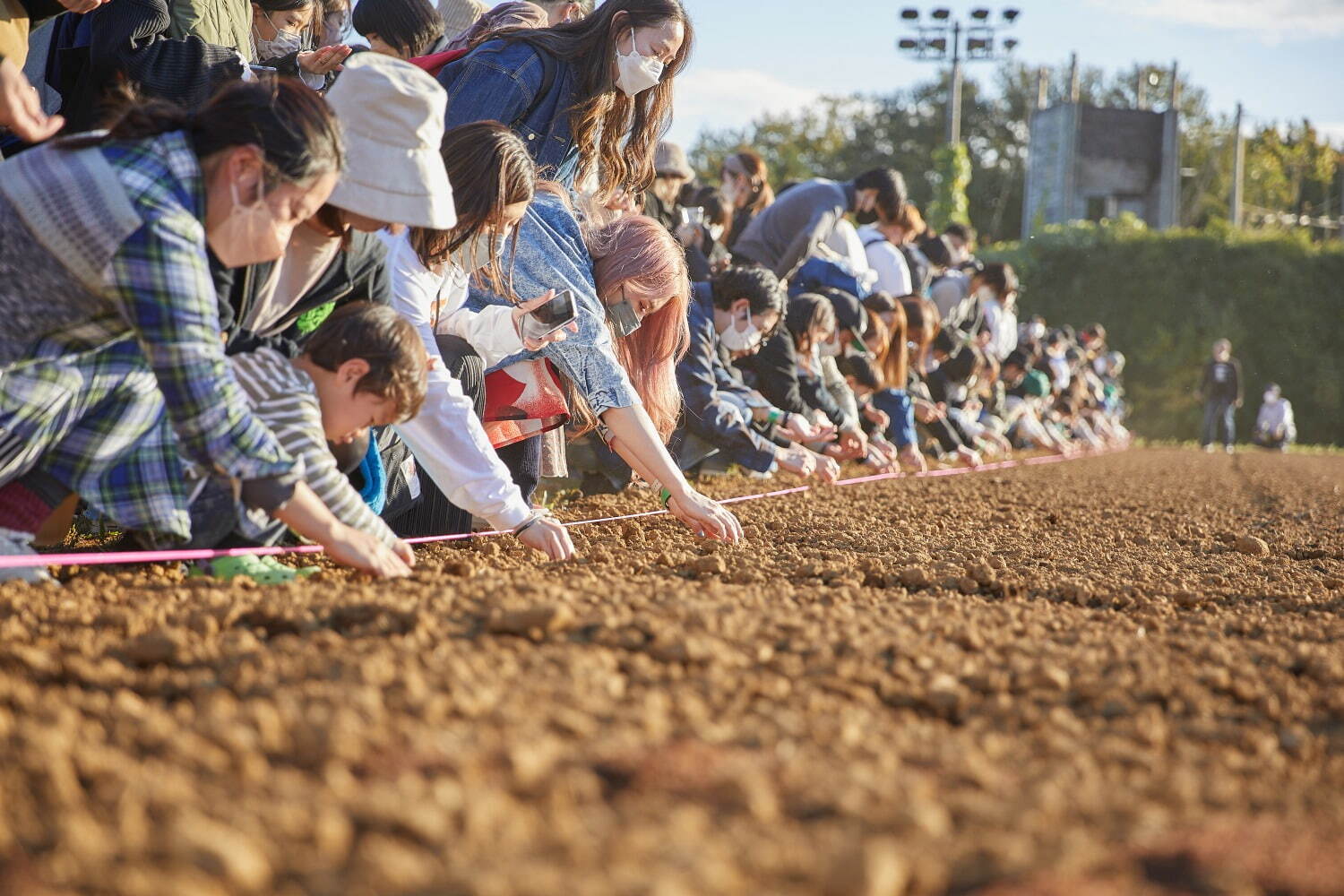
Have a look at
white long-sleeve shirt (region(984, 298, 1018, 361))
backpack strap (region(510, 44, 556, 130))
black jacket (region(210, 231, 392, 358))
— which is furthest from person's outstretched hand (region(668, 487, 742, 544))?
white long-sleeve shirt (region(984, 298, 1018, 361))

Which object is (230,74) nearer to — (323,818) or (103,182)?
(103,182)

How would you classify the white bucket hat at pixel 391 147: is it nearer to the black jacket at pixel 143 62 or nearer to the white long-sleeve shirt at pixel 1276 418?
the black jacket at pixel 143 62

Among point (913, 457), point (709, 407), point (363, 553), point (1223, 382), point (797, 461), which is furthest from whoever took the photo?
point (1223, 382)

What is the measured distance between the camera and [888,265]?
349 inches

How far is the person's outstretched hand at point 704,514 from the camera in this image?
11.2ft

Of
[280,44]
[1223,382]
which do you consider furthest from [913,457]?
[1223,382]

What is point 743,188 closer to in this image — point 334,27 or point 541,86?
point 334,27

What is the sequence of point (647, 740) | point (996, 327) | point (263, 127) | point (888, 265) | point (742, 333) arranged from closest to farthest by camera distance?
1. point (647, 740)
2. point (263, 127)
3. point (742, 333)
4. point (888, 265)
5. point (996, 327)

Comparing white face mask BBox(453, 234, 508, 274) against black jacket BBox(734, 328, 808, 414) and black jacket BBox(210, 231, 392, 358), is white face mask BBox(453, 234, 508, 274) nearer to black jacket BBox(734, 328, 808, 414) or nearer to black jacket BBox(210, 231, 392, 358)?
black jacket BBox(210, 231, 392, 358)

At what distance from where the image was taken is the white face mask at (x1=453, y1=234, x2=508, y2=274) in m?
3.39

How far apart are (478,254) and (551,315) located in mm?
267

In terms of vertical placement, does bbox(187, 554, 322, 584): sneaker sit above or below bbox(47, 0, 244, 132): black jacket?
below

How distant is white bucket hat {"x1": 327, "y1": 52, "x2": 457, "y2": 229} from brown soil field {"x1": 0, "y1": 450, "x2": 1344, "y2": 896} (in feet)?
2.46

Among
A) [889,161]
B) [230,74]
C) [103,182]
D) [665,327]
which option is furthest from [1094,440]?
[889,161]
